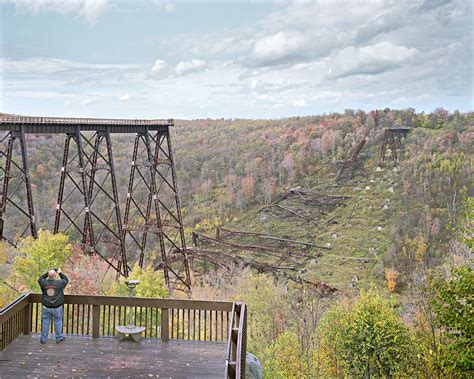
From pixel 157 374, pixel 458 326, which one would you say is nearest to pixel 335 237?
pixel 458 326

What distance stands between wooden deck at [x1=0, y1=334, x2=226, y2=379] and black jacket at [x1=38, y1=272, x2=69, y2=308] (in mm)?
657

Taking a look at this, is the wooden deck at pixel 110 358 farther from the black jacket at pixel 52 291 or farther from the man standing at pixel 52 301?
the black jacket at pixel 52 291

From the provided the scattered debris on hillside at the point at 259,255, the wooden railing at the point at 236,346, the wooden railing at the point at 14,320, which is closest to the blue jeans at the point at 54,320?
the wooden railing at the point at 14,320

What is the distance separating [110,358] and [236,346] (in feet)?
7.81

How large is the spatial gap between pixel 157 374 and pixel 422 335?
37.7 feet

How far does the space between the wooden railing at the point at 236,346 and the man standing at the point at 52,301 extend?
304 centimetres

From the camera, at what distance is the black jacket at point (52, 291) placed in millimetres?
8836

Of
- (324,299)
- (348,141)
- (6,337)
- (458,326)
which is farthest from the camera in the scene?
(348,141)

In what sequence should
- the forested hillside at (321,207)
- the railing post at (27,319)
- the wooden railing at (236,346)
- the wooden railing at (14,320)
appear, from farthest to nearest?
the forested hillside at (321,207), the railing post at (27,319), the wooden railing at (14,320), the wooden railing at (236,346)

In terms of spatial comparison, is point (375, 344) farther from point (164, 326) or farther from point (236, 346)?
point (236, 346)

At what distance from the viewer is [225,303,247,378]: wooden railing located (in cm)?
628

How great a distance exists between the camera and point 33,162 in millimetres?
46750

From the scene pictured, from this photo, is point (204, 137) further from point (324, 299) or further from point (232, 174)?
point (324, 299)

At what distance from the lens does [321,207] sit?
52.8 meters
